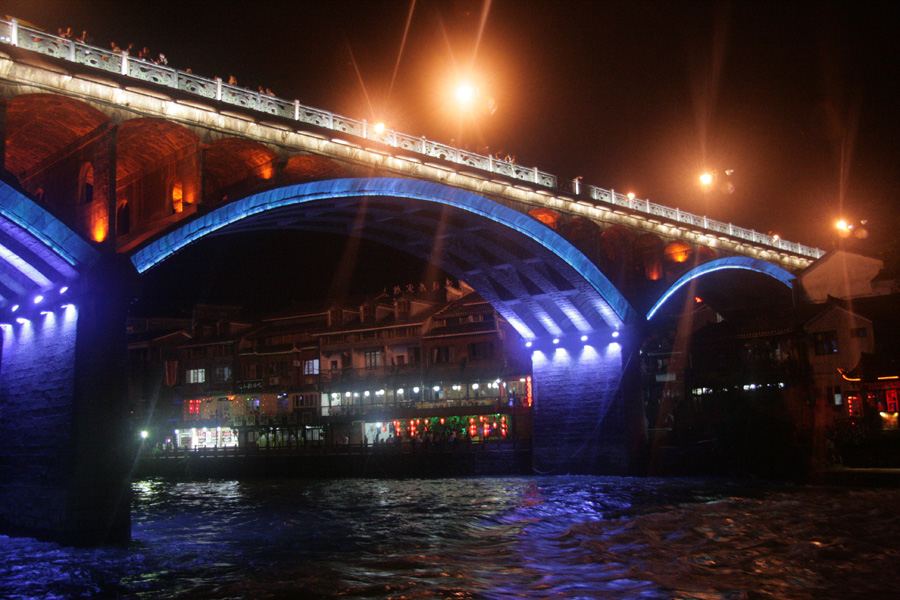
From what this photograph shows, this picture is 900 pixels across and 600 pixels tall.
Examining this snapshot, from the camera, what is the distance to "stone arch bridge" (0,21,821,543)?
16.4 meters

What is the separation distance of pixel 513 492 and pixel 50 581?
17.3m

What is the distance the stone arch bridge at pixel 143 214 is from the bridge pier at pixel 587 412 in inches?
3.8

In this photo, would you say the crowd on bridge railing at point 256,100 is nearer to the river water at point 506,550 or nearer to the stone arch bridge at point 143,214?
the stone arch bridge at point 143,214

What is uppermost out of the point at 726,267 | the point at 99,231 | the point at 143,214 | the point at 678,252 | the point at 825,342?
the point at 678,252

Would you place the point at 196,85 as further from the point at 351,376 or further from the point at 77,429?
the point at 351,376

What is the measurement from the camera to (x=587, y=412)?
3300 centimetres

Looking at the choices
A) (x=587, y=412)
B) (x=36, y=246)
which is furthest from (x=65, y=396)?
(x=587, y=412)

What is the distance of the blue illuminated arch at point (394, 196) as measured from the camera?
18688 millimetres

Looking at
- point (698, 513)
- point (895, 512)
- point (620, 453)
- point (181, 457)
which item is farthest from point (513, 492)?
point (181, 457)

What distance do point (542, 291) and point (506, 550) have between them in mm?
18657

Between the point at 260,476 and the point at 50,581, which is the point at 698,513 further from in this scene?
the point at 260,476

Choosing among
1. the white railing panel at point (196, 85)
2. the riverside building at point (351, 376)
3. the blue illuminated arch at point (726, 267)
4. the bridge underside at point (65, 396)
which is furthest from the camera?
the riverside building at point (351, 376)

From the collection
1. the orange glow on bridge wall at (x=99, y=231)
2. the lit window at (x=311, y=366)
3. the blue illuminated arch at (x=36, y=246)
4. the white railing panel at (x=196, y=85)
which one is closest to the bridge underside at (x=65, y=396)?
the blue illuminated arch at (x=36, y=246)

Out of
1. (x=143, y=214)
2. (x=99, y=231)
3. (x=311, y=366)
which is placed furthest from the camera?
(x=311, y=366)
